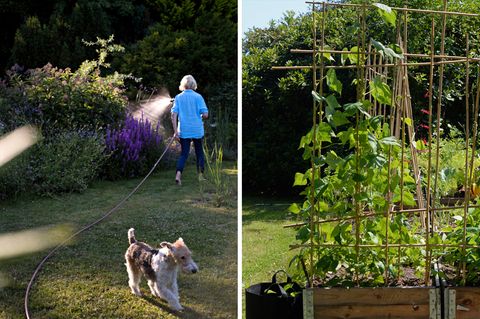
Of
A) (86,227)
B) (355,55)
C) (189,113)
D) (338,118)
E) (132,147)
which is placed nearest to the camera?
(338,118)

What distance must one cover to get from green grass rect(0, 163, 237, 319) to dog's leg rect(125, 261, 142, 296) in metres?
0.03

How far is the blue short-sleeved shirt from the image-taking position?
4754mm

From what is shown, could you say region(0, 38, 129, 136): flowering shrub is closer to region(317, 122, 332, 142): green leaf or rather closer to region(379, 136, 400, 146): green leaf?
region(317, 122, 332, 142): green leaf

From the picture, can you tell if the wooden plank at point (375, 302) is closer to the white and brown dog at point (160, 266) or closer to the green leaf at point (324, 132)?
the green leaf at point (324, 132)

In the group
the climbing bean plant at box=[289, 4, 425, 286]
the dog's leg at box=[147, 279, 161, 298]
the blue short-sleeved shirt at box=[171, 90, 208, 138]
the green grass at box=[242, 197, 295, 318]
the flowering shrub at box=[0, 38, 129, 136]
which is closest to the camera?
the climbing bean plant at box=[289, 4, 425, 286]

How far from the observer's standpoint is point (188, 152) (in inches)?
193

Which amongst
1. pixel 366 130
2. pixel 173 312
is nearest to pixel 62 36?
pixel 173 312

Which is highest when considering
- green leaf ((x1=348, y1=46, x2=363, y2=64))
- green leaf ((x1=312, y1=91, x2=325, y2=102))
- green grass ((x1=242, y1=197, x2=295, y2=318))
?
green leaf ((x1=348, y1=46, x2=363, y2=64))

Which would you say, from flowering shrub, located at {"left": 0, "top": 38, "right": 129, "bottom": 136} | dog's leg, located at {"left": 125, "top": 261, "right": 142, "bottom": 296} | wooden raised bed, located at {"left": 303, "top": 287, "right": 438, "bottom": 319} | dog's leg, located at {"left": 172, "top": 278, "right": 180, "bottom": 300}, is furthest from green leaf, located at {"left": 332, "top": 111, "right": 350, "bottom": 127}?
flowering shrub, located at {"left": 0, "top": 38, "right": 129, "bottom": 136}

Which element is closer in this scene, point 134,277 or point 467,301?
point 467,301

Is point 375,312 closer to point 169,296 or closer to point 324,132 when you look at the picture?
point 324,132

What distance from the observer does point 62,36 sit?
560 cm

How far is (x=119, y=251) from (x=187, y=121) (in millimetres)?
1080

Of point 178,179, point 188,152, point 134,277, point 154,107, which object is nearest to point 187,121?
point 188,152
